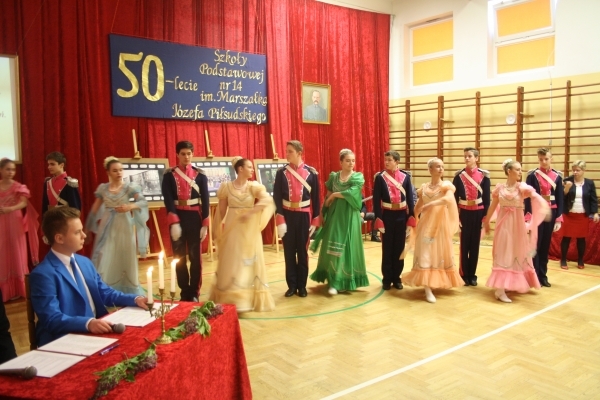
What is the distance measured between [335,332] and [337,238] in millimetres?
1305

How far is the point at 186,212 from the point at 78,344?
3.07m

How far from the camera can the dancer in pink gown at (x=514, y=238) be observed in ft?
16.2

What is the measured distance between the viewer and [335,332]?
4.13m

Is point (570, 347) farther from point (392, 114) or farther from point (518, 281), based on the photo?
point (392, 114)

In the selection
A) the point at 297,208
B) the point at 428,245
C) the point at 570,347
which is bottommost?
the point at 570,347

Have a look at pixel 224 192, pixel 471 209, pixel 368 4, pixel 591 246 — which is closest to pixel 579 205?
pixel 591 246

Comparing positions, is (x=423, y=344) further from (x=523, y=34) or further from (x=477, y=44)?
(x=477, y=44)

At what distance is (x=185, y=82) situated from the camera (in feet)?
24.4

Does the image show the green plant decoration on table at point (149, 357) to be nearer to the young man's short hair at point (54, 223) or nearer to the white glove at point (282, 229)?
the young man's short hair at point (54, 223)

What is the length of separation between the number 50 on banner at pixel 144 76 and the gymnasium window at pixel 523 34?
19.6 feet

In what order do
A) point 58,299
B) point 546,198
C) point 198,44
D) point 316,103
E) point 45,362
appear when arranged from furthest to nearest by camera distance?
point 316,103 < point 198,44 < point 546,198 < point 58,299 < point 45,362

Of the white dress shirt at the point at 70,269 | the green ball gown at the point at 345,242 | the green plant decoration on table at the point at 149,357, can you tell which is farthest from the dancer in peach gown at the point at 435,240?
the white dress shirt at the point at 70,269

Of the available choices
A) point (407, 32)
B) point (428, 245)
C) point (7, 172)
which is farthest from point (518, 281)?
point (407, 32)

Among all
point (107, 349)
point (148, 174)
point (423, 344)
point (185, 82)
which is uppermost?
point (185, 82)
